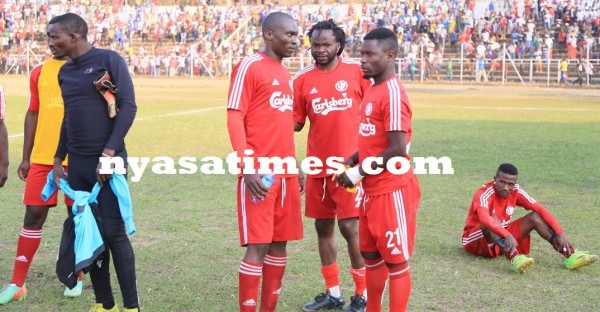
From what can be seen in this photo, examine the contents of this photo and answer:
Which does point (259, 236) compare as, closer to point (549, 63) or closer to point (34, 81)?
point (34, 81)

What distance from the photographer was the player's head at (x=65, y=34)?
5.89 meters

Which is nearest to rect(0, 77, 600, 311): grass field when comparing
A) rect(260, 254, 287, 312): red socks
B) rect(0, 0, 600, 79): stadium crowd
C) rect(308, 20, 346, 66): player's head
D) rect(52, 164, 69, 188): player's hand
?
rect(260, 254, 287, 312): red socks

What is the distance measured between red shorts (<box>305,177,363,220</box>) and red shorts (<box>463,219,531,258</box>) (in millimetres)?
1961

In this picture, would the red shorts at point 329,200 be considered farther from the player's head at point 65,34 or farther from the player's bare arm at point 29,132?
the player's bare arm at point 29,132

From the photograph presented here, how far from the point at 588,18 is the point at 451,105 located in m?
15.0

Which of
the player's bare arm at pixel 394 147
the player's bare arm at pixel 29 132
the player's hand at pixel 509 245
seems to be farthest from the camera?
the player's hand at pixel 509 245

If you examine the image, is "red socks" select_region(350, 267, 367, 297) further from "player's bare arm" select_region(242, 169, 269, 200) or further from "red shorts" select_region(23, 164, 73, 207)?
"red shorts" select_region(23, 164, 73, 207)

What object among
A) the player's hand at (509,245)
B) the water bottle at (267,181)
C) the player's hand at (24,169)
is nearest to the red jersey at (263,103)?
the water bottle at (267,181)

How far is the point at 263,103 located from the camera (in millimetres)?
5906

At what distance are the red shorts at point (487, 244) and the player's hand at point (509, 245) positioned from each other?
0.78 feet

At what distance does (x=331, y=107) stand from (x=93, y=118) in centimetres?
187

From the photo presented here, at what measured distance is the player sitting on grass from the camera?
25.7ft

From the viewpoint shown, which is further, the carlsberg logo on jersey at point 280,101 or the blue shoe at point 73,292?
the blue shoe at point 73,292

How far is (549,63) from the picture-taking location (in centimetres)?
3888
